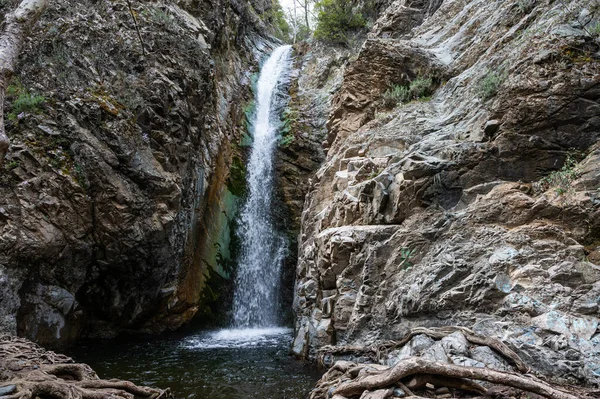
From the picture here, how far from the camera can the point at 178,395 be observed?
755cm

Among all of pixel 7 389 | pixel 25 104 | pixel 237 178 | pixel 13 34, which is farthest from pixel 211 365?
pixel 237 178

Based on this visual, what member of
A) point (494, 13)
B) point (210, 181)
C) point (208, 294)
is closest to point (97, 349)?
point (208, 294)

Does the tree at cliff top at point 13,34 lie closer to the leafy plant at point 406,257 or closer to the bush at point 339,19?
the leafy plant at point 406,257

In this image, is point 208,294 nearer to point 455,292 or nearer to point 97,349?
point 97,349

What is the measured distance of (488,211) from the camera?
25.0 feet

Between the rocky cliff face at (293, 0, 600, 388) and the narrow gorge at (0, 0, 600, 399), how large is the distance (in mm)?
42

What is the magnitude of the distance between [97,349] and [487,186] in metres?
11.7

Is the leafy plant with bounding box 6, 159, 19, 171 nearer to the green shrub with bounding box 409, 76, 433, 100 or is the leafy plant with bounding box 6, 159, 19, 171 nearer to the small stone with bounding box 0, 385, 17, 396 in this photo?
the small stone with bounding box 0, 385, 17, 396

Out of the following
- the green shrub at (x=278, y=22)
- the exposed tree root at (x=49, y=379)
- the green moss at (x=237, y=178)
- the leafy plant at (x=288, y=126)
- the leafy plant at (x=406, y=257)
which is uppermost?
the green shrub at (x=278, y=22)

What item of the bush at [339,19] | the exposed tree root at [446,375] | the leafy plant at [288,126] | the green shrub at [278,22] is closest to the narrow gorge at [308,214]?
the exposed tree root at [446,375]

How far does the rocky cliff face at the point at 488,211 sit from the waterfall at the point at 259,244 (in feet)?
13.0

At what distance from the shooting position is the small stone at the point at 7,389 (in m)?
5.08

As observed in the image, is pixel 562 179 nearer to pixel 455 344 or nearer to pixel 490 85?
pixel 490 85

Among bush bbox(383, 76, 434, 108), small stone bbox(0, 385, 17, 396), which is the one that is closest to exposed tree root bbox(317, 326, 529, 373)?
small stone bbox(0, 385, 17, 396)
